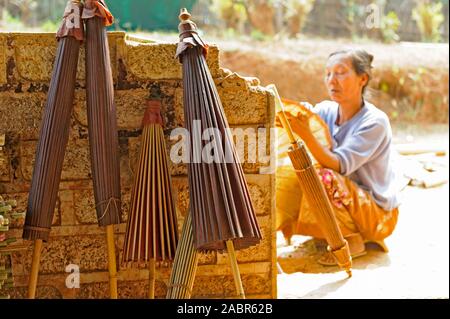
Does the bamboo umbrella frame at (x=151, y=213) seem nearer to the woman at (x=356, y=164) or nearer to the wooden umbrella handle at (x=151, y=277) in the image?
the wooden umbrella handle at (x=151, y=277)

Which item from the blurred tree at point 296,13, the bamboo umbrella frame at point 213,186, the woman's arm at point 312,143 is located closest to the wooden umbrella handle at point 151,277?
the bamboo umbrella frame at point 213,186

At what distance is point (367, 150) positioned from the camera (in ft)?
15.5

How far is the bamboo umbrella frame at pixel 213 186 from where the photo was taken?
8.83 feet

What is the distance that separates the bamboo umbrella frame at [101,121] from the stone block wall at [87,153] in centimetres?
26

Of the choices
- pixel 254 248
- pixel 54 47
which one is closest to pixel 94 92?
pixel 54 47

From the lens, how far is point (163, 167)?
118 inches

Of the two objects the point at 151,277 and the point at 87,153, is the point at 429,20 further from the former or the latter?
the point at 151,277

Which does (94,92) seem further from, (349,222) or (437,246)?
(437,246)

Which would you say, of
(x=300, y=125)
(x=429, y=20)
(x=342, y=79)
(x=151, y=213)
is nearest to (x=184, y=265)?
(x=151, y=213)

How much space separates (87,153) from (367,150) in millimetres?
2078

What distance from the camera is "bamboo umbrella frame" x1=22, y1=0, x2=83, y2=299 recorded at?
2.81m

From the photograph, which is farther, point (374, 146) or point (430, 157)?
point (430, 157)

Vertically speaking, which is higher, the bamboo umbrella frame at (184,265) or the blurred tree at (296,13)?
the blurred tree at (296,13)
